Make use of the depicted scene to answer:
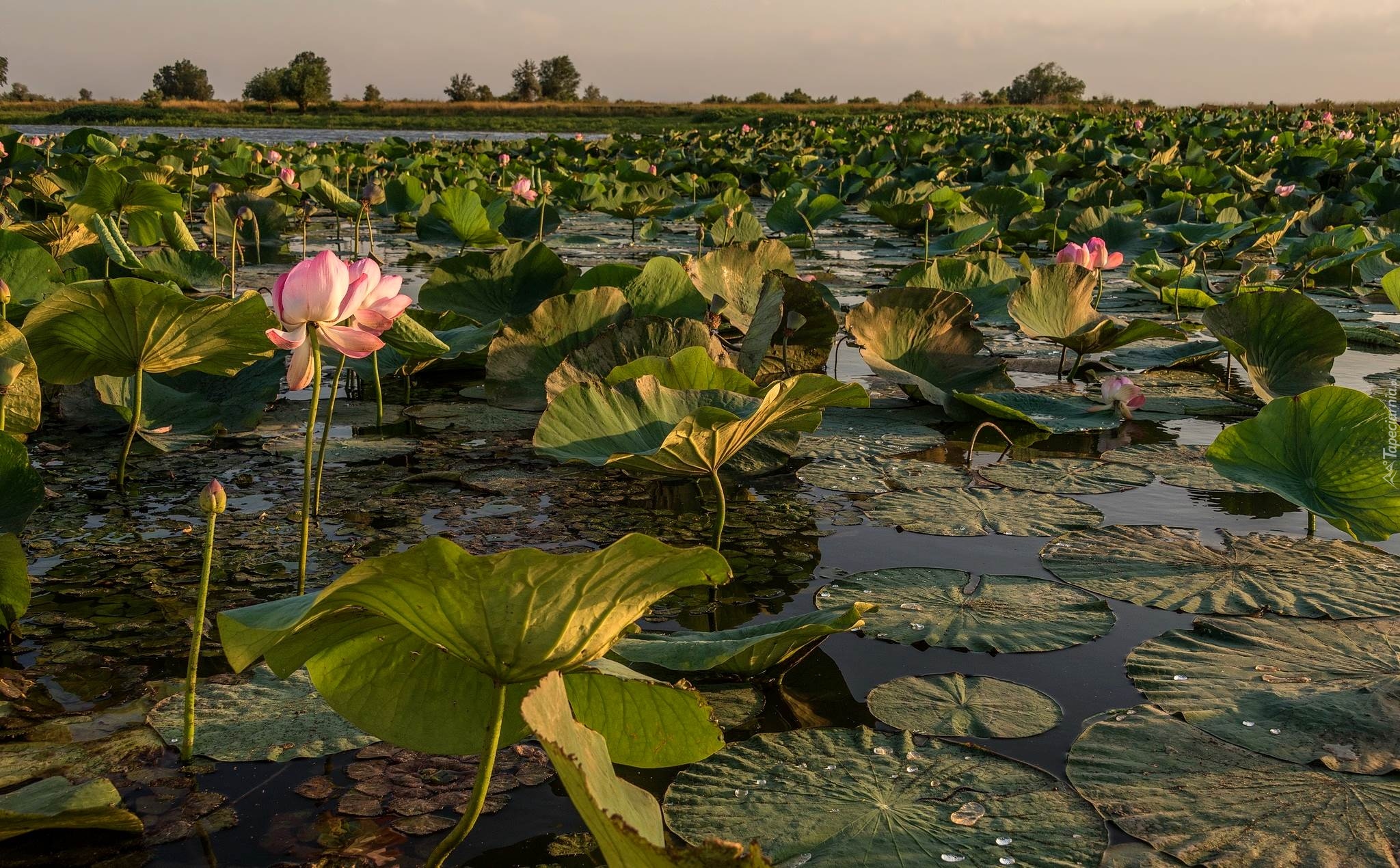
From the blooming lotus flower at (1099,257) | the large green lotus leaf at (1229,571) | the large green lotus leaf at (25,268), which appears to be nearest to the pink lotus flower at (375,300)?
the large green lotus leaf at (1229,571)

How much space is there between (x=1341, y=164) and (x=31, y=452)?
990 centimetres

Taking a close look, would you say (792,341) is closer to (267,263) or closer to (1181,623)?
(1181,623)

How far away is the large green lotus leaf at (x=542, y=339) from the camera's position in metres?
2.87

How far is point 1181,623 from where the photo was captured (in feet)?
5.97

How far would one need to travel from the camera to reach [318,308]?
5.47 ft

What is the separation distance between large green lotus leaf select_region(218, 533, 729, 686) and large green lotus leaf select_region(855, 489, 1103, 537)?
1288mm

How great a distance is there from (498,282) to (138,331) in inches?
62.5

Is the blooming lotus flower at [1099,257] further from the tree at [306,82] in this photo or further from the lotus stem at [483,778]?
the tree at [306,82]

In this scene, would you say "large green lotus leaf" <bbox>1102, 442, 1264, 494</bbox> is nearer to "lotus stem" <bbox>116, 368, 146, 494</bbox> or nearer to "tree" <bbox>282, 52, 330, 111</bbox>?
"lotus stem" <bbox>116, 368, 146, 494</bbox>

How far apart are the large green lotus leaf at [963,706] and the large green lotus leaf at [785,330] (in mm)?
1281

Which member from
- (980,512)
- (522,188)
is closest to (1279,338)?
(980,512)

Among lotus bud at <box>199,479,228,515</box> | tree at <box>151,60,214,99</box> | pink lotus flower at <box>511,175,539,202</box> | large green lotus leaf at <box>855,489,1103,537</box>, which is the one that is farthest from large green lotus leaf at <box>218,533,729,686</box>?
tree at <box>151,60,214,99</box>

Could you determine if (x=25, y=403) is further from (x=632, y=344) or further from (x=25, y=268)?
(x=632, y=344)

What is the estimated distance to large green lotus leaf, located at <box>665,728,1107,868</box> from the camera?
116 cm
